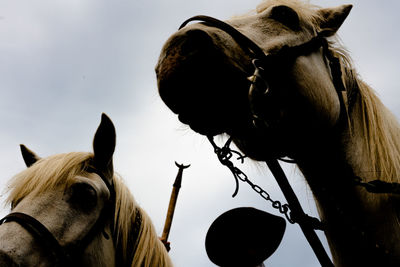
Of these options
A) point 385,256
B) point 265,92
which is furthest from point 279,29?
point 385,256

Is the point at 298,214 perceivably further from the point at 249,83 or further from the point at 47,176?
the point at 47,176

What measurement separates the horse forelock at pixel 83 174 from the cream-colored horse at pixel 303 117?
134 centimetres

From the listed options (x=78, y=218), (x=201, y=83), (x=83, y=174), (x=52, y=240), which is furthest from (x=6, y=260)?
(x=201, y=83)

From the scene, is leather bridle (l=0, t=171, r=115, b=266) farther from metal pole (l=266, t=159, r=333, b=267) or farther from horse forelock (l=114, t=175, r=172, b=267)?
metal pole (l=266, t=159, r=333, b=267)

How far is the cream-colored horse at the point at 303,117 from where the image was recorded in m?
2.07

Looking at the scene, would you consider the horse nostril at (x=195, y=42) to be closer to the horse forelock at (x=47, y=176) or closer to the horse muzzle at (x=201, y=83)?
the horse muzzle at (x=201, y=83)

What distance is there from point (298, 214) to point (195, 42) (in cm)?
132

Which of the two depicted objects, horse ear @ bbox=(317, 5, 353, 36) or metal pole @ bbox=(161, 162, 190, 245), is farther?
metal pole @ bbox=(161, 162, 190, 245)

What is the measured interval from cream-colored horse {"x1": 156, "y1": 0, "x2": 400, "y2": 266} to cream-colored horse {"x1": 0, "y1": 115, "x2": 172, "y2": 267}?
136 centimetres

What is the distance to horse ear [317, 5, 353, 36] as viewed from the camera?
279 centimetres

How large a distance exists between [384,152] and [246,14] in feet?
4.79

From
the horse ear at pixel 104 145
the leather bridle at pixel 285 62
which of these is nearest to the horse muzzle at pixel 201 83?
the leather bridle at pixel 285 62

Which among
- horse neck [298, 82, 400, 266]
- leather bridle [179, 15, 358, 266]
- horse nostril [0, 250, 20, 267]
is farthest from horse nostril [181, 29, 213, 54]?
horse nostril [0, 250, 20, 267]

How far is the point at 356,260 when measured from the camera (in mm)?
2396
